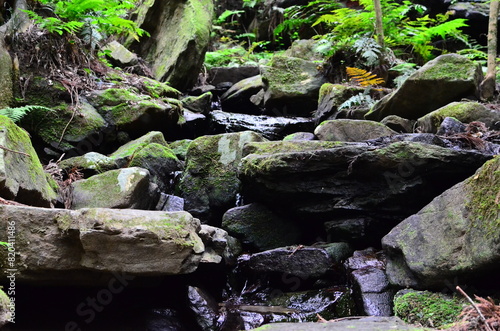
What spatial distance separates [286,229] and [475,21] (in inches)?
370

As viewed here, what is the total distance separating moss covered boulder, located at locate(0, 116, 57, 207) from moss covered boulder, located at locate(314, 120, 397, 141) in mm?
3472

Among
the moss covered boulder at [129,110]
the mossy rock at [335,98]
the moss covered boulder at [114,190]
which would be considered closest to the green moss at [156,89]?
the moss covered boulder at [129,110]

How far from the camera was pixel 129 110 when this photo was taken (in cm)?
657

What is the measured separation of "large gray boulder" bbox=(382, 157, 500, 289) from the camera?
283cm

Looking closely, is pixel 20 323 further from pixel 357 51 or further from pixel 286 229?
pixel 357 51

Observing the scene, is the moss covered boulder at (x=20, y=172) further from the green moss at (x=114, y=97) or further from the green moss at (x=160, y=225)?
the green moss at (x=114, y=97)

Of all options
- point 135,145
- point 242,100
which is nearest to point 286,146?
point 135,145

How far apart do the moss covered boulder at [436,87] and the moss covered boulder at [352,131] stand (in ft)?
3.20

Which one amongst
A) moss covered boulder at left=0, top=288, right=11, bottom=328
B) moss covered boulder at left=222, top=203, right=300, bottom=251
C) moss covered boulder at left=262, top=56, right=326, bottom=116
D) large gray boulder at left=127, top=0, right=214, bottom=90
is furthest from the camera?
large gray boulder at left=127, top=0, right=214, bottom=90

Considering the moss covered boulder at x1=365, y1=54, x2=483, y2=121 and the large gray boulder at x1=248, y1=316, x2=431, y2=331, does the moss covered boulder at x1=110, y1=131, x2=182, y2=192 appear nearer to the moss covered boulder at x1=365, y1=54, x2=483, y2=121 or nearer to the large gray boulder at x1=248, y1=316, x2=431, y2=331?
the moss covered boulder at x1=365, y1=54, x2=483, y2=121

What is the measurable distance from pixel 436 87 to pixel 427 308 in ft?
13.8

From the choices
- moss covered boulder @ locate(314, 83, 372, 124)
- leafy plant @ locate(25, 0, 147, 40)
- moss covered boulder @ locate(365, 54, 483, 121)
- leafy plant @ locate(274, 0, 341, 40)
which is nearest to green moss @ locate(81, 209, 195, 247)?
leafy plant @ locate(25, 0, 147, 40)

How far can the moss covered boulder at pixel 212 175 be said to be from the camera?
18.2 ft

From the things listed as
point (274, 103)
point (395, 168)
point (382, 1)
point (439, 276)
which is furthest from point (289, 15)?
point (439, 276)
